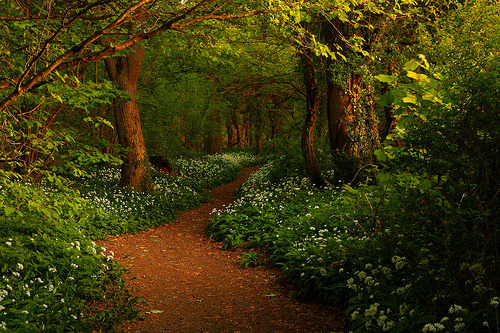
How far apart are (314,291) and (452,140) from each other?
334 cm

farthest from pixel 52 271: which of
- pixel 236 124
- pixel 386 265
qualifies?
pixel 236 124

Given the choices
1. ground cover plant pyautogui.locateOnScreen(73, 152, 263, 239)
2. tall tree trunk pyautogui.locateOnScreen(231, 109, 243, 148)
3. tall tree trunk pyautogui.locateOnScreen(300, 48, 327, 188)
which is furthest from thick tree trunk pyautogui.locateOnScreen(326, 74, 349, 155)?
tall tree trunk pyautogui.locateOnScreen(231, 109, 243, 148)

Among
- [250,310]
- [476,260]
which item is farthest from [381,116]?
[476,260]

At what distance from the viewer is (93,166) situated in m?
16.8

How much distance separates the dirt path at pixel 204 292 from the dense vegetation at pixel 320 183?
36 cm

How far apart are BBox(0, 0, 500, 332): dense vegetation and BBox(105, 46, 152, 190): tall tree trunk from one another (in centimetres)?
5

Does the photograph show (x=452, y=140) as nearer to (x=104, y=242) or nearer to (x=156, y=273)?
(x=156, y=273)

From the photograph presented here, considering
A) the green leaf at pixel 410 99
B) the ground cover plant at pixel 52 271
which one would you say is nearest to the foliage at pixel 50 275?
the ground cover plant at pixel 52 271

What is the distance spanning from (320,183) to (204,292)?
20.5 ft

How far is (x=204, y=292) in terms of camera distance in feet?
22.2

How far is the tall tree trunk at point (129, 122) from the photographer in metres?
12.6

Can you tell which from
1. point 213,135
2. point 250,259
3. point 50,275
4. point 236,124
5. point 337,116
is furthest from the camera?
point 236,124

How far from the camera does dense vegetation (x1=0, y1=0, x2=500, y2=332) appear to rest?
368 centimetres

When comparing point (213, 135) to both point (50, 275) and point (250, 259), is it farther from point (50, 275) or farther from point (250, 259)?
point (50, 275)
